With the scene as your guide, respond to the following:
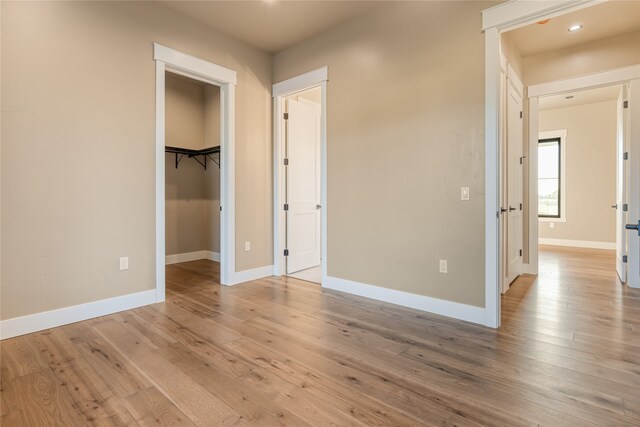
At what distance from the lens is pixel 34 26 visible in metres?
2.44

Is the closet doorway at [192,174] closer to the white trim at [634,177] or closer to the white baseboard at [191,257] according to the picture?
the white baseboard at [191,257]

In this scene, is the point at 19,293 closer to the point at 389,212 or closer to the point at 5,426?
the point at 5,426

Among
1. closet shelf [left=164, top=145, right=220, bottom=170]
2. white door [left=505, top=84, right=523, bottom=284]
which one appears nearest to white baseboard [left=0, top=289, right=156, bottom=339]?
closet shelf [left=164, top=145, right=220, bottom=170]

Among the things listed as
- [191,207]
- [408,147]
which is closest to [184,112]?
[191,207]

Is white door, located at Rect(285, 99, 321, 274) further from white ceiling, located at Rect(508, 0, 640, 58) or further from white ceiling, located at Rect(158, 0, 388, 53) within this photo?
white ceiling, located at Rect(508, 0, 640, 58)

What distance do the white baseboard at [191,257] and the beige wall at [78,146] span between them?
6.85 ft

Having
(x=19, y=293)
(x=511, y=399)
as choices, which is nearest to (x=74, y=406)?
(x=19, y=293)

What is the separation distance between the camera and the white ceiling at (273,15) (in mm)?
3117

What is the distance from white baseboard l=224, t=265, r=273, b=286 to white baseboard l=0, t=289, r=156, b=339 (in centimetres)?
93

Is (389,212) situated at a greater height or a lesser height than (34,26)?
lesser

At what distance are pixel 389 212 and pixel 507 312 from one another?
1419mm

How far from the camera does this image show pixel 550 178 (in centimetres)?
712

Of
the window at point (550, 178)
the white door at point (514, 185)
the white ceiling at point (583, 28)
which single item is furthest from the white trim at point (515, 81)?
the window at point (550, 178)

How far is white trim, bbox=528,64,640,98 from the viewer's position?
3680 mm
